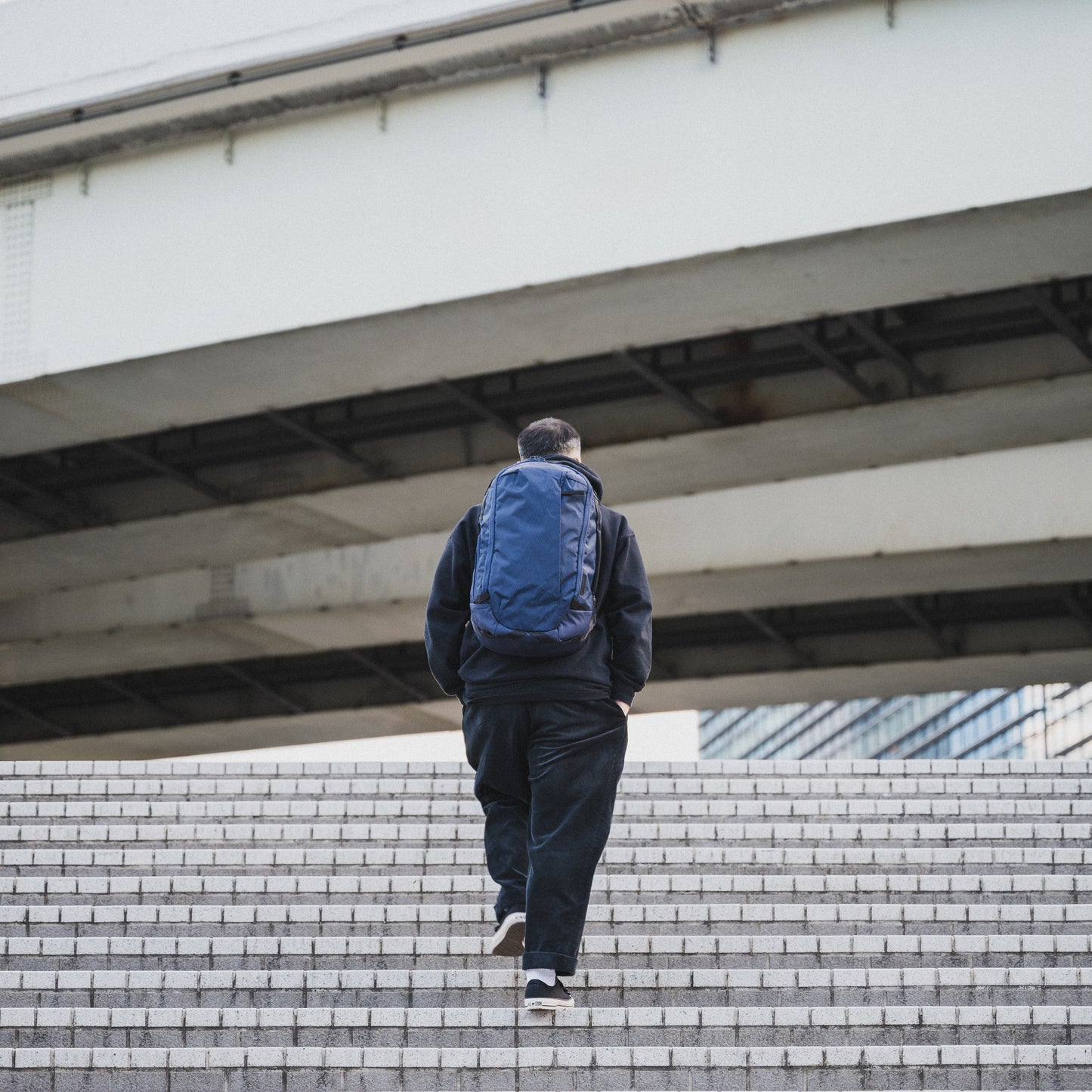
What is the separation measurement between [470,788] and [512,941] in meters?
2.58

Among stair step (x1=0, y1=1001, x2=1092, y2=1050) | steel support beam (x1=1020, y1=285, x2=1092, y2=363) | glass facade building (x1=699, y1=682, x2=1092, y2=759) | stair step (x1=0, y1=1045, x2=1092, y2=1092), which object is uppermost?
glass facade building (x1=699, y1=682, x2=1092, y2=759)

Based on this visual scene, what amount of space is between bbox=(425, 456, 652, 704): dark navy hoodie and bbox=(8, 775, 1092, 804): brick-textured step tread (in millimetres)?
2476

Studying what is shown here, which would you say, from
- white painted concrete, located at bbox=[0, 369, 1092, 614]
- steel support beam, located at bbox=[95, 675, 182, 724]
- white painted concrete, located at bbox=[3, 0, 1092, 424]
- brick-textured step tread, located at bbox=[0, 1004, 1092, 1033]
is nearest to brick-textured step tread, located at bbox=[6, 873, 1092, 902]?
brick-textured step tread, located at bbox=[0, 1004, 1092, 1033]

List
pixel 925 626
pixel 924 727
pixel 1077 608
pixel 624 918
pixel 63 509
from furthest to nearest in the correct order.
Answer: pixel 924 727 → pixel 925 626 → pixel 1077 608 → pixel 63 509 → pixel 624 918

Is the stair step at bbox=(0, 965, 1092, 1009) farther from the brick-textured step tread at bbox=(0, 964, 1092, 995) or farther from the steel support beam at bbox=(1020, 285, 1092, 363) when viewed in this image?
the steel support beam at bbox=(1020, 285, 1092, 363)

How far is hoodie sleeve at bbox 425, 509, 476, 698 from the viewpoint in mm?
4887

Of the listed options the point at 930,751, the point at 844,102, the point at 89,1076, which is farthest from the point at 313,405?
the point at 930,751

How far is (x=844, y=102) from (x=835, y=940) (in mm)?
7990

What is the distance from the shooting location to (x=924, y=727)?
102 metres

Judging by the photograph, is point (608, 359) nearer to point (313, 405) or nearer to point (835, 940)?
point (313, 405)

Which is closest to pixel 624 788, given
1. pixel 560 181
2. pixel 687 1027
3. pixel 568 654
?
pixel 687 1027

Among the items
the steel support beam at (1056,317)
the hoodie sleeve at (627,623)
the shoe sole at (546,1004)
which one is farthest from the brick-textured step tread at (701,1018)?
the steel support beam at (1056,317)

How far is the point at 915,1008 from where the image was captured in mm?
4961

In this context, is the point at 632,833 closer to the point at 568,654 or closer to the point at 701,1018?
the point at 701,1018
